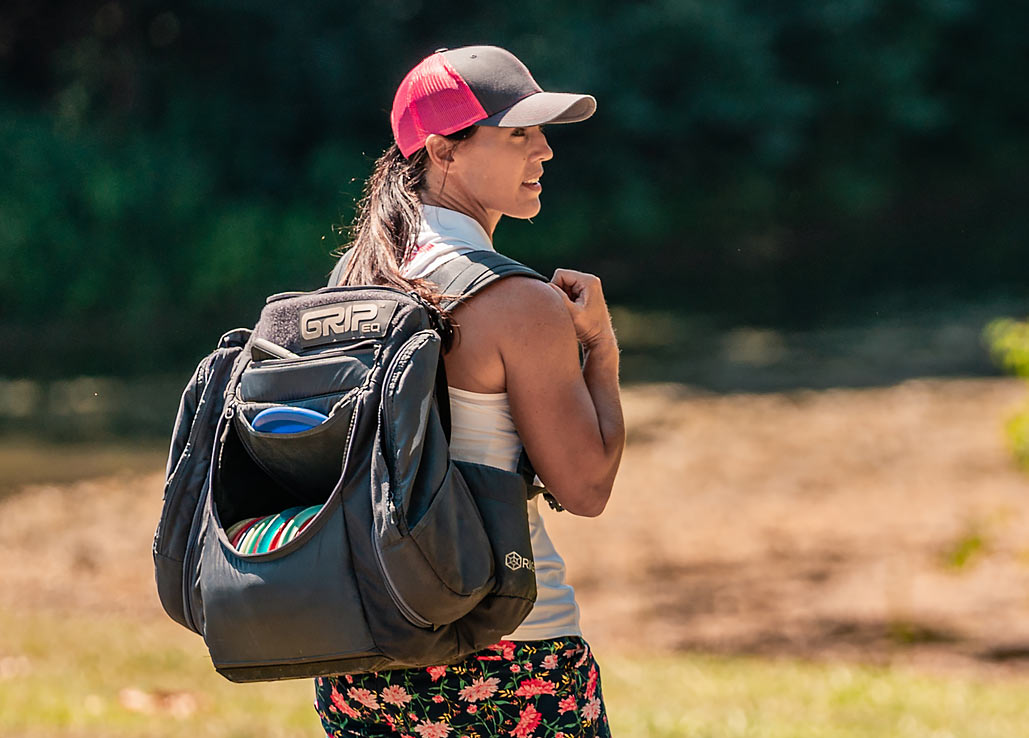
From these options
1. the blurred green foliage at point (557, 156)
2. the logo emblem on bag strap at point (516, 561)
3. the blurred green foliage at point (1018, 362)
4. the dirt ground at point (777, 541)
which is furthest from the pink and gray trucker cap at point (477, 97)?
the blurred green foliage at point (557, 156)

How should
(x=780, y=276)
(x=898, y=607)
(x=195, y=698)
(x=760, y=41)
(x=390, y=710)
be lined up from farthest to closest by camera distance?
(x=760, y=41)
(x=780, y=276)
(x=898, y=607)
(x=195, y=698)
(x=390, y=710)

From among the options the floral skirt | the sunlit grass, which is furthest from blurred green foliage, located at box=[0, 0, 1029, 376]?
the floral skirt

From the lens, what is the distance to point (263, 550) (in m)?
1.73

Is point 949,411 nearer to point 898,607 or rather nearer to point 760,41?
point 898,607

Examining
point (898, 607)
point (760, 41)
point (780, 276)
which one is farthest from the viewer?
point (760, 41)

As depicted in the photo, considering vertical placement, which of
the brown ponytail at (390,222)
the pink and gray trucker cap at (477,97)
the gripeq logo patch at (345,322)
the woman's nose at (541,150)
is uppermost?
the pink and gray trucker cap at (477,97)

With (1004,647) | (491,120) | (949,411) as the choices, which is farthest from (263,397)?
(949,411)

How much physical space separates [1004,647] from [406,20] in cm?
1721

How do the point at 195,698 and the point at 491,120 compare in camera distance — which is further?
the point at 195,698

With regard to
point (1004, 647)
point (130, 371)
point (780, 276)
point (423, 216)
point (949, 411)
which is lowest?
point (1004, 647)

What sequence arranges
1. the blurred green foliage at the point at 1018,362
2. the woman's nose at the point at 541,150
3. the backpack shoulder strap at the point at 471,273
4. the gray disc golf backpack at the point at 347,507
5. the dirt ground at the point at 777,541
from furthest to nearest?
the dirt ground at the point at 777,541 < the blurred green foliage at the point at 1018,362 < the woman's nose at the point at 541,150 < the backpack shoulder strap at the point at 471,273 < the gray disc golf backpack at the point at 347,507

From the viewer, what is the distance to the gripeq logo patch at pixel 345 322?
5.84 ft

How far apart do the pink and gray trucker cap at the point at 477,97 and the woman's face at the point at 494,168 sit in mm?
41

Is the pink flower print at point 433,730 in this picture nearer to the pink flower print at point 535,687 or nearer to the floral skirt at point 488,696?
the floral skirt at point 488,696
